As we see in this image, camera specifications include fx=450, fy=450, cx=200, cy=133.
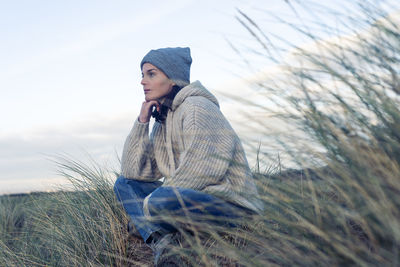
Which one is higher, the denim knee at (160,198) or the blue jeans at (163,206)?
the denim knee at (160,198)

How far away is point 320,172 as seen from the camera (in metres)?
1.50

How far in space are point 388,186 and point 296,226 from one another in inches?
12.4

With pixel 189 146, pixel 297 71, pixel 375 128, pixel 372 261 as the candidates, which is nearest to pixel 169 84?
pixel 189 146

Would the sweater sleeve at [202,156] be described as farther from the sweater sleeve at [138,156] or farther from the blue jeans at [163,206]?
the sweater sleeve at [138,156]

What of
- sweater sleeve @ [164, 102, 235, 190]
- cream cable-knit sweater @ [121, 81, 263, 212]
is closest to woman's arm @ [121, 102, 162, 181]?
cream cable-knit sweater @ [121, 81, 263, 212]

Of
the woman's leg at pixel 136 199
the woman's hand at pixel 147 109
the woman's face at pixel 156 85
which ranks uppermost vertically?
the woman's face at pixel 156 85

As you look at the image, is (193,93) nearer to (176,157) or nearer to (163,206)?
(176,157)

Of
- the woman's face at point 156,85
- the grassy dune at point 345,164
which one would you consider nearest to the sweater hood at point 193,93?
the woman's face at point 156,85

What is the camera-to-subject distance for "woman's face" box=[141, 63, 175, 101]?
3.53 m

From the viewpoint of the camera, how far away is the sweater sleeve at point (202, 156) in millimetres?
2719

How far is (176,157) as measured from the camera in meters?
3.50

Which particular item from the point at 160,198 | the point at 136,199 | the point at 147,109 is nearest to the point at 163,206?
the point at 160,198

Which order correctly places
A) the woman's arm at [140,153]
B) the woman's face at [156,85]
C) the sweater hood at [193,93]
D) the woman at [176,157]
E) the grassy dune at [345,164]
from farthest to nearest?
the woman's arm at [140,153] < the woman's face at [156,85] < the sweater hood at [193,93] < the woman at [176,157] < the grassy dune at [345,164]

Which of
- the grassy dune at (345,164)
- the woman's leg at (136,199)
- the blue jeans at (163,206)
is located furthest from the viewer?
the woman's leg at (136,199)
